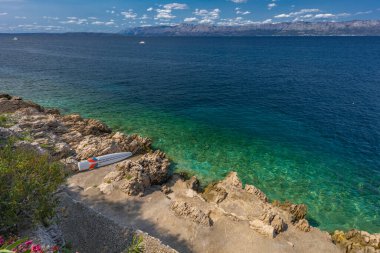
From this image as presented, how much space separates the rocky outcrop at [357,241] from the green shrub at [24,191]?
86.7ft

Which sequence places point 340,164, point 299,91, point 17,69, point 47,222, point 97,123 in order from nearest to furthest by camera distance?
point 47,222 → point 340,164 → point 97,123 → point 299,91 → point 17,69

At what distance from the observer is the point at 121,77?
93812mm

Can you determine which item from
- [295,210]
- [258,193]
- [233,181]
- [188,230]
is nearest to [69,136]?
[188,230]

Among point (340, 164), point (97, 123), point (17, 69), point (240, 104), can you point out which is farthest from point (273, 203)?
point (17, 69)

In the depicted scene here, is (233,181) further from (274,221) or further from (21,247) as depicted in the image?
(21,247)

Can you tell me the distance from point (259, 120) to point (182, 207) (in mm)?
33672

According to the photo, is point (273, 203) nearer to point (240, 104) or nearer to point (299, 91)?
point (240, 104)

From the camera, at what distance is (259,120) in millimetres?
56344

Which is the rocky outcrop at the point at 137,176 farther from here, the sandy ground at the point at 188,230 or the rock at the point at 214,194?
the rock at the point at 214,194

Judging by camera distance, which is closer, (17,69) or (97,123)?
(97,123)

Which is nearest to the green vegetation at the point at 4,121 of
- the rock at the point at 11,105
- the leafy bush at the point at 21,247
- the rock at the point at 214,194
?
the rock at the point at 11,105

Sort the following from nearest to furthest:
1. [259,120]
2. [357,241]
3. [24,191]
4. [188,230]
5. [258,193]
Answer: [24,191] → [357,241] → [188,230] → [258,193] → [259,120]

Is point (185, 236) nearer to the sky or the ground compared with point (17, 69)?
nearer to the ground

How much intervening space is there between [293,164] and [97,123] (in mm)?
34126
